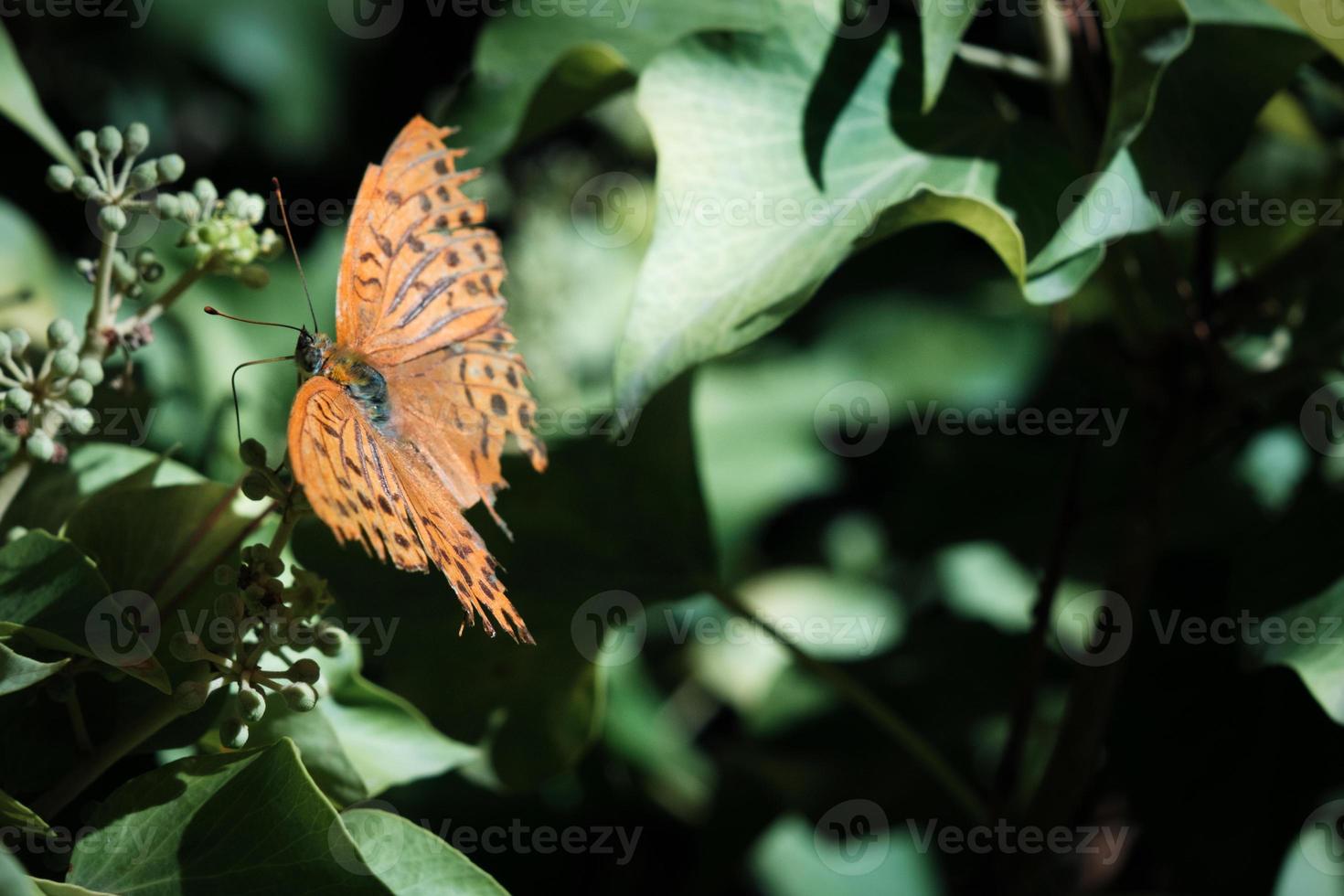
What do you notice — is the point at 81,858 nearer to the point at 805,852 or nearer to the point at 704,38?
the point at 704,38

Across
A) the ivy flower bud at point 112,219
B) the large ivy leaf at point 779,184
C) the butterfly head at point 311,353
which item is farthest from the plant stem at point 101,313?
the large ivy leaf at point 779,184

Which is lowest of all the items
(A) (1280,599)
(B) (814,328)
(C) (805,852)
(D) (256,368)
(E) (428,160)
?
(C) (805,852)

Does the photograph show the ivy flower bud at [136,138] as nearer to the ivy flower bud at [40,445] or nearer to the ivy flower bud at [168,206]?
the ivy flower bud at [168,206]

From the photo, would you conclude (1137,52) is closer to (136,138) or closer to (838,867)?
(136,138)

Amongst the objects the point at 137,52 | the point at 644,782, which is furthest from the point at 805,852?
the point at 137,52

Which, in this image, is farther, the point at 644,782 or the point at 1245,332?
the point at 644,782

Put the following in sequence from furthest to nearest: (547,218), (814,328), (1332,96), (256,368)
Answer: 1. (814,328)
2. (547,218)
3. (1332,96)
4. (256,368)
